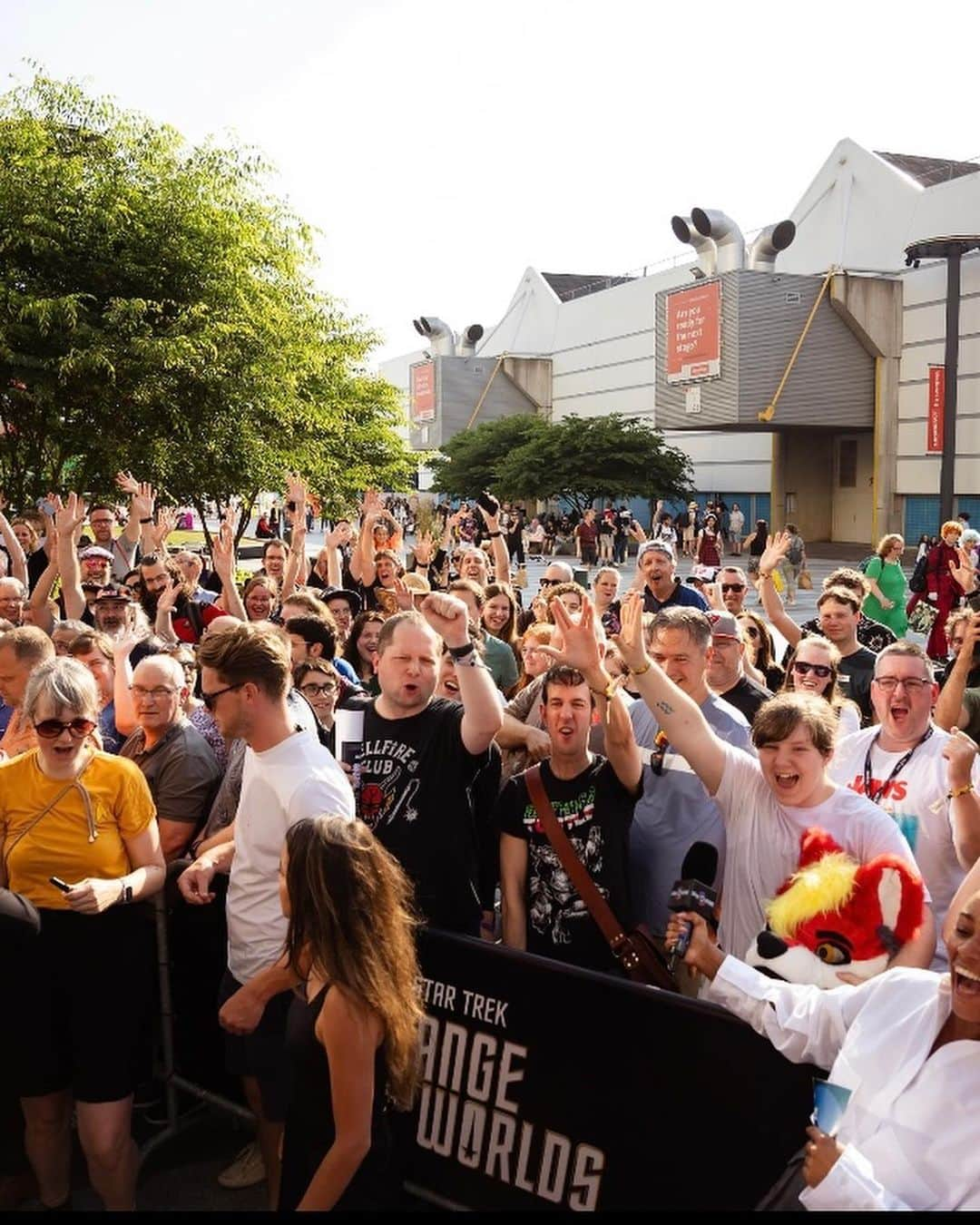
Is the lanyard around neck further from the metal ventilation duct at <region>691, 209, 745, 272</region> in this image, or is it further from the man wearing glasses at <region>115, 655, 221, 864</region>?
the metal ventilation duct at <region>691, 209, 745, 272</region>

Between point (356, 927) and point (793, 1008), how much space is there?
1176 mm

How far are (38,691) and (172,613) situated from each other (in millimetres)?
5058

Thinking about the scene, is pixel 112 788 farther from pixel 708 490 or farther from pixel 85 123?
pixel 708 490

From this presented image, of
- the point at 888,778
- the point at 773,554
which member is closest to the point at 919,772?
A: the point at 888,778

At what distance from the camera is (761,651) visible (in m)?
6.77

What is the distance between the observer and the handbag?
11.9 feet

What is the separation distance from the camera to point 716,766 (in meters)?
3.93

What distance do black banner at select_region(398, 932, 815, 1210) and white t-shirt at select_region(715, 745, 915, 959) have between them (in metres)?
0.60

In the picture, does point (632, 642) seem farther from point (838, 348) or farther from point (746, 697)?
point (838, 348)

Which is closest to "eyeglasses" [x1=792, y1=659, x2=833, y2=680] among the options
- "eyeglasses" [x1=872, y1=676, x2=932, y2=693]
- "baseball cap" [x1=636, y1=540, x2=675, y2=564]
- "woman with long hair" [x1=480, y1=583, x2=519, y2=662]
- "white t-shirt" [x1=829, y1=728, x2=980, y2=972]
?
"white t-shirt" [x1=829, y1=728, x2=980, y2=972]

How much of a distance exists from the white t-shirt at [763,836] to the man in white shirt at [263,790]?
4.45 feet

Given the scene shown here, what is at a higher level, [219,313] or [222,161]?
[222,161]

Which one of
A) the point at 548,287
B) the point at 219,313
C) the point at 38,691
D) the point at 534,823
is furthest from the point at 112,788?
the point at 548,287

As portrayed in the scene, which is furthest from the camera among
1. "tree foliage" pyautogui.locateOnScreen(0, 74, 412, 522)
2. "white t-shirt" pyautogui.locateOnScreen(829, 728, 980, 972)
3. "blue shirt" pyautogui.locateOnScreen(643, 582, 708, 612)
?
"tree foliage" pyautogui.locateOnScreen(0, 74, 412, 522)
